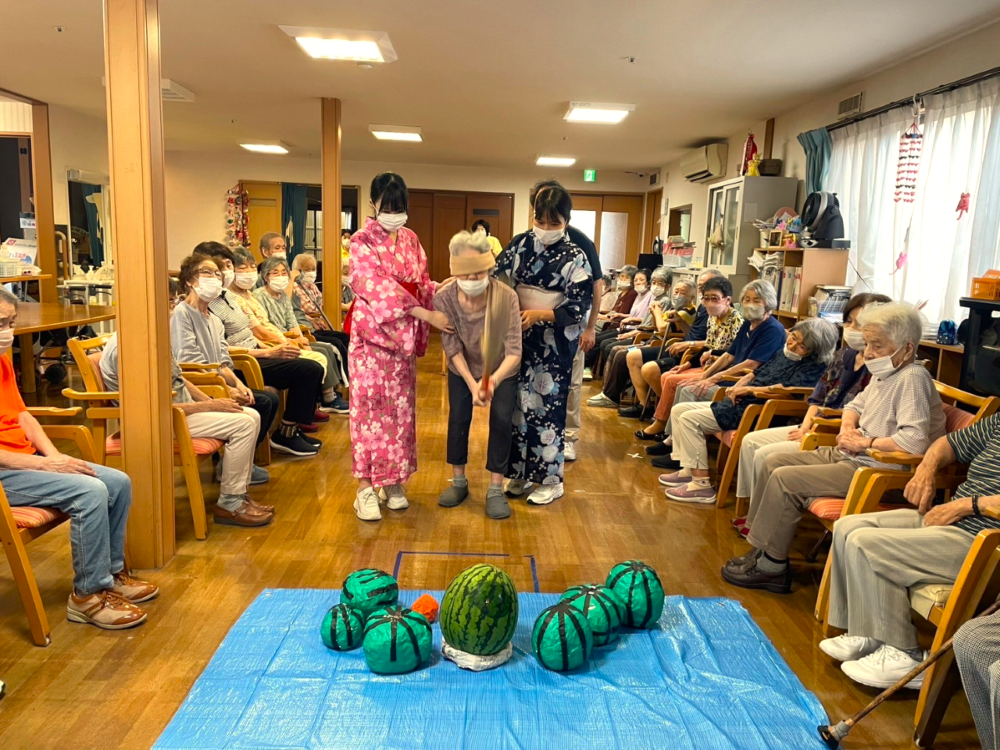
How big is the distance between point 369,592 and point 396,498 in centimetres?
116

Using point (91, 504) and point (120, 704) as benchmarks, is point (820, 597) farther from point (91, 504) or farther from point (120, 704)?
point (91, 504)

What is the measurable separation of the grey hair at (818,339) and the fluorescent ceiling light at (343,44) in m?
3.00

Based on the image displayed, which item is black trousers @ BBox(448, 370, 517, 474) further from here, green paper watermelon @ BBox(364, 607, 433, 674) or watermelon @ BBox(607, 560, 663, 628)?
green paper watermelon @ BBox(364, 607, 433, 674)

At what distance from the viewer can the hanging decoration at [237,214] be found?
11.1m

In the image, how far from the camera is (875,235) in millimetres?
4938

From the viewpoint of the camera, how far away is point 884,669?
2039 millimetres

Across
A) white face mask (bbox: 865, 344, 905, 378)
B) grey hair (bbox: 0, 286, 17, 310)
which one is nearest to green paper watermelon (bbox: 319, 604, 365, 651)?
grey hair (bbox: 0, 286, 17, 310)

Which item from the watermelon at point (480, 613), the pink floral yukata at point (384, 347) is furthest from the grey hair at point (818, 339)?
the watermelon at point (480, 613)

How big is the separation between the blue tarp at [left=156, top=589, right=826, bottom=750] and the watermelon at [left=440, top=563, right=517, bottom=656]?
8 cm

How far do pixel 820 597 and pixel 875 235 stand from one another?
337 centimetres

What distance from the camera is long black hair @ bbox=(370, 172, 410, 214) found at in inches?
120

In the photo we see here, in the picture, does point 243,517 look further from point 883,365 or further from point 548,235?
point 883,365

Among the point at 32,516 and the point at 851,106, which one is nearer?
the point at 32,516

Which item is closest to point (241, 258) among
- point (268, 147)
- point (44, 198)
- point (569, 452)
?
point (569, 452)
